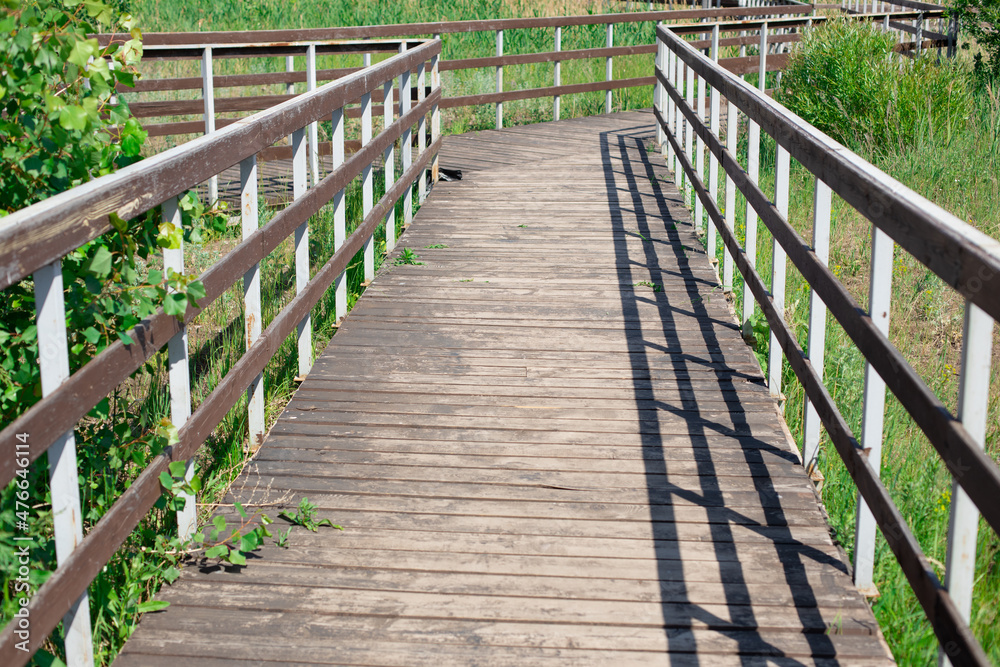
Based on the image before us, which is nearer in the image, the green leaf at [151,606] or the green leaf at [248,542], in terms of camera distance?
the green leaf at [151,606]

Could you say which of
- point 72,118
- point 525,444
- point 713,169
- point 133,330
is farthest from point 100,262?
point 713,169

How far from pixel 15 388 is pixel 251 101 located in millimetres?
8721

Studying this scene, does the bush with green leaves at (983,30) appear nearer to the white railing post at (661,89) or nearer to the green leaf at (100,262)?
the white railing post at (661,89)

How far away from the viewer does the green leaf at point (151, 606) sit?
125 inches

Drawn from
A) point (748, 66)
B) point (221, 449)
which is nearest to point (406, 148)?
point (221, 449)

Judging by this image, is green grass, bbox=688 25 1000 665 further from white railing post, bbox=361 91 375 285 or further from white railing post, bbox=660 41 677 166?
white railing post, bbox=361 91 375 285

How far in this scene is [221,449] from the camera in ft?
14.4

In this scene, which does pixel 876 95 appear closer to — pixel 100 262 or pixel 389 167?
pixel 389 167

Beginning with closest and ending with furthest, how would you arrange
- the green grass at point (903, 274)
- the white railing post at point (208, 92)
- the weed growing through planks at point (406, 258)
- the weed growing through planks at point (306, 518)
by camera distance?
the green grass at point (903, 274)
the weed growing through planks at point (306, 518)
the weed growing through planks at point (406, 258)
the white railing post at point (208, 92)

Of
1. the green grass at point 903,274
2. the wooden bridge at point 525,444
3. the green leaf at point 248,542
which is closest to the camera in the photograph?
the wooden bridge at point 525,444

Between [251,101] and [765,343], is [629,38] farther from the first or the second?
[765,343]

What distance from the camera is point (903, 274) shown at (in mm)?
7781

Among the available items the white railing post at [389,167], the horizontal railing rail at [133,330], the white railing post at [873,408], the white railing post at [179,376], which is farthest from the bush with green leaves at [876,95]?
the white railing post at [179,376]

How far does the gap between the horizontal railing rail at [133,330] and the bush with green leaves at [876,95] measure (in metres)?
6.96
